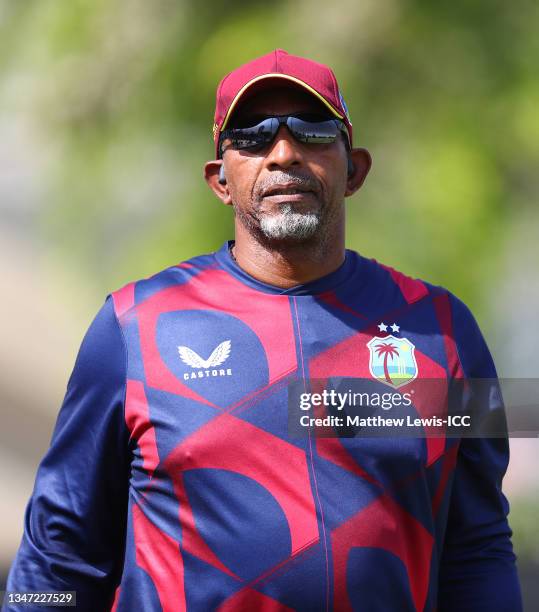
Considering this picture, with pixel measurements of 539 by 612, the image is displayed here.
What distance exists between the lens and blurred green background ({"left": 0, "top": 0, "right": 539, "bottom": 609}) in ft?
15.9

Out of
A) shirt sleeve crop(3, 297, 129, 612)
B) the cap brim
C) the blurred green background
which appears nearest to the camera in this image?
shirt sleeve crop(3, 297, 129, 612)

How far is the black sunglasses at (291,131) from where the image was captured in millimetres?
2287

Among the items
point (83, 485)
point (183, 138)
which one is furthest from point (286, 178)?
point (183, 138)

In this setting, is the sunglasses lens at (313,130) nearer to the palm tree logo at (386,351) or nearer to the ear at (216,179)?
the ear at (216,179)

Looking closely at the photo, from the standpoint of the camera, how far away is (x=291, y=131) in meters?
2.28

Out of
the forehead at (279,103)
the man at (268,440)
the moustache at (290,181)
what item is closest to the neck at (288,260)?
the man at (268,440)

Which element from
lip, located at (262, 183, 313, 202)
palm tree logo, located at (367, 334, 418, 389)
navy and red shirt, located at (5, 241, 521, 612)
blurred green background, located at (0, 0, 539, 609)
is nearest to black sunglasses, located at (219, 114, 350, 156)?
lip, located at (262, 183, 313, 202)

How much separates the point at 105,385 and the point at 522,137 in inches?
132

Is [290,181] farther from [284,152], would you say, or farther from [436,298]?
[436,298]

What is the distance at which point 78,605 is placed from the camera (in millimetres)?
2217

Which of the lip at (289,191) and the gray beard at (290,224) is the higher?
the lip at (289,191)

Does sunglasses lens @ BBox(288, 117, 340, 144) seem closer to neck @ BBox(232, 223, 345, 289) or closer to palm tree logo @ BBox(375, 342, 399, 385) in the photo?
neck @ BBox(232, 223, 345, 289)

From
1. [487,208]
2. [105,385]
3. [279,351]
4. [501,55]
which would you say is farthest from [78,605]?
[501,55]

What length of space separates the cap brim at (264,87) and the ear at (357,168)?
0.15m
